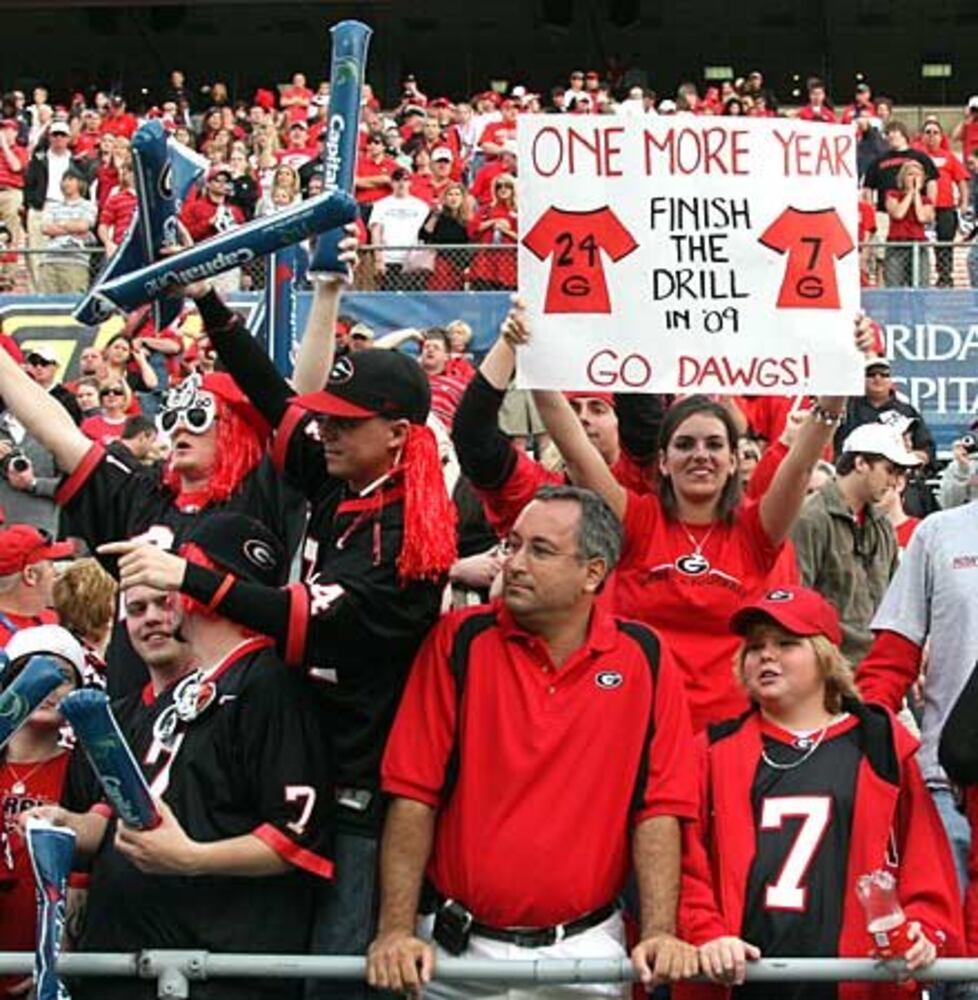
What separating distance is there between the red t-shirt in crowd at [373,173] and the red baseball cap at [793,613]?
12413mm

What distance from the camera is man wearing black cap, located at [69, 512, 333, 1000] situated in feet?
14.5

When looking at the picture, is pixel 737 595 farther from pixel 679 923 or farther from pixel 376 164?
pixel 376 164

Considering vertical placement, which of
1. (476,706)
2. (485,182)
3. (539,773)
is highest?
(485,182)

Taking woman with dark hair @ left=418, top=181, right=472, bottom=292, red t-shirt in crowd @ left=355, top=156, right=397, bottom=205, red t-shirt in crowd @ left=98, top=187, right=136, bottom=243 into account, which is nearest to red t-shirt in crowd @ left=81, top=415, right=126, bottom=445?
red t-shirt in crowd @ left=98, top=187, right=136, bottom=243

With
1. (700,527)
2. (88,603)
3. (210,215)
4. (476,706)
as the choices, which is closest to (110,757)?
(476,706)

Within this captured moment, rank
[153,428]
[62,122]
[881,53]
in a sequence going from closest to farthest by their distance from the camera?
[153,428]
[62,122]
[881,53]

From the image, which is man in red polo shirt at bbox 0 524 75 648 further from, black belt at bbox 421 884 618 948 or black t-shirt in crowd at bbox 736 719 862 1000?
black t-shirt in crowd at bbox 736 719 862 1000

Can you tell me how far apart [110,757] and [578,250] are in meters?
1.99

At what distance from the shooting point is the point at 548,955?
174 inches

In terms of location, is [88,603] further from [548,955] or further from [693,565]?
[548,955]

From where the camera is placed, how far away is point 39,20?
112 feet

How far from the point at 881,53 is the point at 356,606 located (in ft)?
100

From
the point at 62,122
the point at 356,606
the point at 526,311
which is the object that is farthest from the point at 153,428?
the point at 62,122

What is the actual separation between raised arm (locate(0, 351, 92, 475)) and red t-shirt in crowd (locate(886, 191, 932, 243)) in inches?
521
